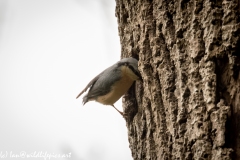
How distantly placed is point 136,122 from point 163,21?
2.10 feet

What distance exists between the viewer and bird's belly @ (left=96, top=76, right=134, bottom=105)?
240 cm

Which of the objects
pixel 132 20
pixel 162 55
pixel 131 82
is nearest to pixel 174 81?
pixel 162 55

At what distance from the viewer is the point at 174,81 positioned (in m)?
1.60

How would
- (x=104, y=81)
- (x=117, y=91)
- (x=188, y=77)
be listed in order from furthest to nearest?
1. (x=104, y=81)
2. (x=117, y=91)
3. (x=188, y=77)

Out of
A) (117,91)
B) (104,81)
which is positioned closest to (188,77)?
(117,91)

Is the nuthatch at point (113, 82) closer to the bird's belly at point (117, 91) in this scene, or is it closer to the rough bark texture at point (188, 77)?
the bird's belly at point (117, 91)

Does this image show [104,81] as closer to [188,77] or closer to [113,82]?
[113,82]

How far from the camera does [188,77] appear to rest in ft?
4.91

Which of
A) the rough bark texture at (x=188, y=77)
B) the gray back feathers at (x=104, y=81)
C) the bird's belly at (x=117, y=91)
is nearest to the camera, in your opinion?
the rough bark texture at (x=188, y=77)

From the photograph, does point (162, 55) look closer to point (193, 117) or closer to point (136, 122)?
point (193, 117)

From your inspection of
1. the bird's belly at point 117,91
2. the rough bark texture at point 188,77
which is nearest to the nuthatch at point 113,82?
the bird's belly at point 117,91

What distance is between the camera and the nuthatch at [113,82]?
2.22 m

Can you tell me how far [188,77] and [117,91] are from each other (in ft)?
3.79

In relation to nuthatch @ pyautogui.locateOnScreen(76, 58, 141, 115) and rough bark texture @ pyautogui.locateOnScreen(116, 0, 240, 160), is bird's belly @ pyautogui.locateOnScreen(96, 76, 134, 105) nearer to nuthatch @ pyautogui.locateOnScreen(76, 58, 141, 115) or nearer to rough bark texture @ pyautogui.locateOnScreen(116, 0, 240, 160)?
nuthatch @ pyautogui.locateOnScreen(76, 58, 141, 115)
